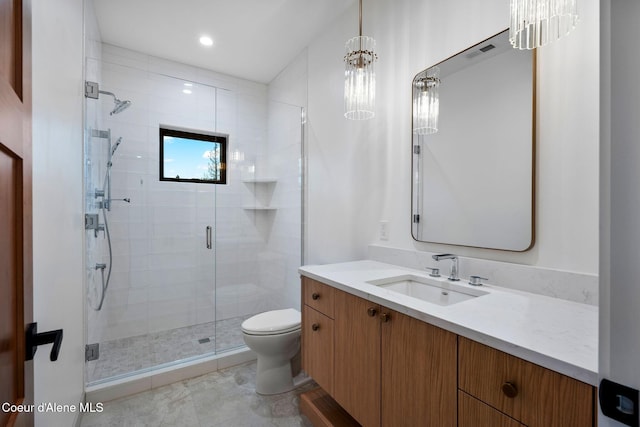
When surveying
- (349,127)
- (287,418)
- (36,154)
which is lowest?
(287,418)

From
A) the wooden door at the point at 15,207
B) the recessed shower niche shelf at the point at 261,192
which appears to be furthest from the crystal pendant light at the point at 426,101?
the recessed shower niche shelf at the point at 261,192

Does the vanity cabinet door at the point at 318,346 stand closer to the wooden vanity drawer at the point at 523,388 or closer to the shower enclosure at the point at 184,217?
the wooden vanity drawer at the point at 523,388

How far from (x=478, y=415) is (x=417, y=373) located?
215mm

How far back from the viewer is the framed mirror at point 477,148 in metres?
1.29

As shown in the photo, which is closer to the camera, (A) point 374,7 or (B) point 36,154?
(B) point 36,154

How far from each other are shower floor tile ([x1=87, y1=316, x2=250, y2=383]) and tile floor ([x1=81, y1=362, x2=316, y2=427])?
0.90 ft

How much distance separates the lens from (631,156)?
452mm

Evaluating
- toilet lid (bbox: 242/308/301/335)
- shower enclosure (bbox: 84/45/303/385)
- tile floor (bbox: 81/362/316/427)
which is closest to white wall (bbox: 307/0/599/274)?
shower enclosure (bbox: 84/45/303/385)

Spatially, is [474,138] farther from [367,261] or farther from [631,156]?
[631,156]

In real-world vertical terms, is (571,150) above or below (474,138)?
below

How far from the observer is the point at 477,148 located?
1476 millimetres

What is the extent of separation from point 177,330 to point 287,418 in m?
1.64

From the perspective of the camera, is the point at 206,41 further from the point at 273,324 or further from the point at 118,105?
the point at 273,324

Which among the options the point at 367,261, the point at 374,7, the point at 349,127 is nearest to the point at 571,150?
the point at 367,261
